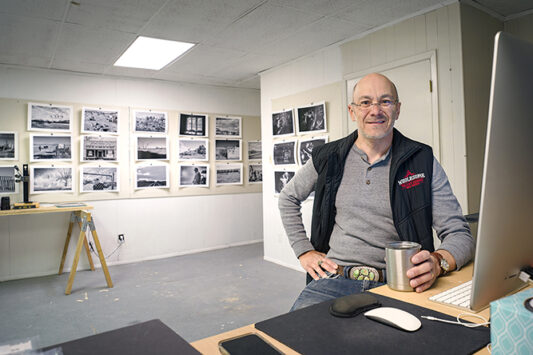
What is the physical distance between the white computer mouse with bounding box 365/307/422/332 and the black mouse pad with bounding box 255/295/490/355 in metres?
0.01

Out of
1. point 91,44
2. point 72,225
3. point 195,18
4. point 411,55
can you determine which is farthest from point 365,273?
point 72,225

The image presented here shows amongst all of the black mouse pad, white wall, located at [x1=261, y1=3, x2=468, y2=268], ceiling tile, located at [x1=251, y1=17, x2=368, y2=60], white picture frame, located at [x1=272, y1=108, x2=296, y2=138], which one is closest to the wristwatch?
the black mouse pad

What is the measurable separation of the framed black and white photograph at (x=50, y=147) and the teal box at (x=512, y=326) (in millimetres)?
4889

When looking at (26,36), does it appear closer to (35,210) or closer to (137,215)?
(35,210)

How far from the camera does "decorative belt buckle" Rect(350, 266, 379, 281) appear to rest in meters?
1.37

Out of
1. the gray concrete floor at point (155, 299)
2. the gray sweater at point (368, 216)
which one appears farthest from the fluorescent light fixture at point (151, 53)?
the gray sweater at point (368, 216)

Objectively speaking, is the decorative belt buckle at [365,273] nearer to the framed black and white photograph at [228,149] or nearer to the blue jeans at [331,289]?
the blue jeans at [331,289]

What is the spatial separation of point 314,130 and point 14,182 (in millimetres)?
3492

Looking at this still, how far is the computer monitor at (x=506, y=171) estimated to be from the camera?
0.66m

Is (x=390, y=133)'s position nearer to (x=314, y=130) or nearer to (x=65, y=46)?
(x=314, y=130)

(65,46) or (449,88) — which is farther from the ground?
(65,46)

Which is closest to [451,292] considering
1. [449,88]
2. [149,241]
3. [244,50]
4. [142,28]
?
[449,88]

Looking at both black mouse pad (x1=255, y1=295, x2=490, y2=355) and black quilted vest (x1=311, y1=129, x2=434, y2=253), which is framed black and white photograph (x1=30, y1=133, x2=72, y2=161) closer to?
black quilted vest (x1=311, y1=129, x2=434, y2=253)

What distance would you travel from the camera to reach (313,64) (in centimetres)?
419
